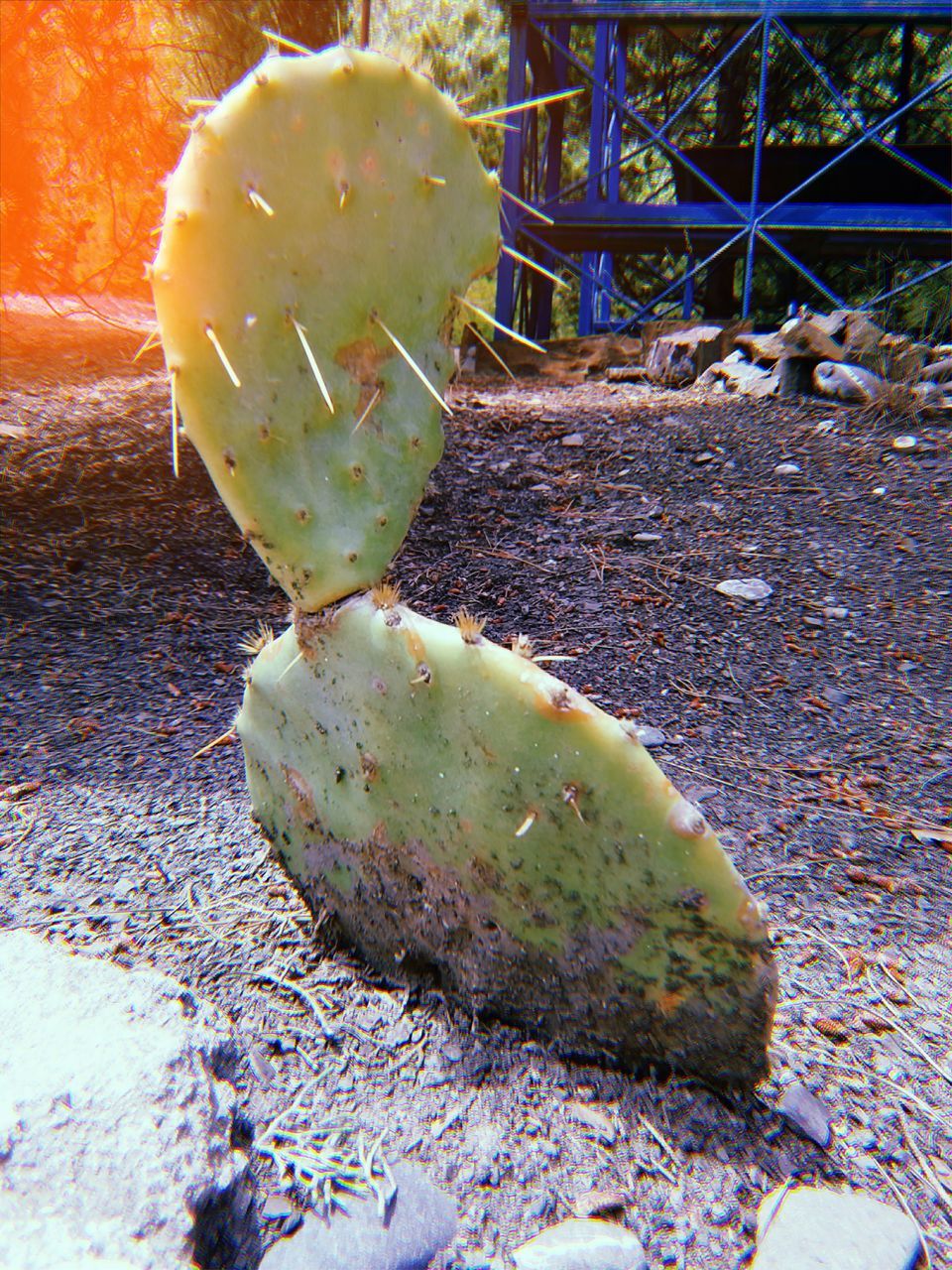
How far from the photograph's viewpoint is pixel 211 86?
3.52m

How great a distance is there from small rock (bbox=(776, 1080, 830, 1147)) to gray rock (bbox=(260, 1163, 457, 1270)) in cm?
40

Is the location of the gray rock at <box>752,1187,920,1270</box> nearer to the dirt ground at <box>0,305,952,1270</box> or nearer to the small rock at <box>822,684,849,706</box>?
the dirt ground at <box>0,305,952,1270</box>

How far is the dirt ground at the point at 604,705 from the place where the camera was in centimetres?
102

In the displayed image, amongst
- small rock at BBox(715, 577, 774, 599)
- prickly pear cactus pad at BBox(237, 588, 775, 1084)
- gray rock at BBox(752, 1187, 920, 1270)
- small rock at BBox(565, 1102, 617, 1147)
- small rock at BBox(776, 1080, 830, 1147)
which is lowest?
small rock at BBox(565, 1102, 617, 1147)

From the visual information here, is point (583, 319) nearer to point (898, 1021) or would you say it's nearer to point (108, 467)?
point (108, 467)

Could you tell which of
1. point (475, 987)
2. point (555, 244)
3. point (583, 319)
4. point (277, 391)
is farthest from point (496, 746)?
point (583, 319)

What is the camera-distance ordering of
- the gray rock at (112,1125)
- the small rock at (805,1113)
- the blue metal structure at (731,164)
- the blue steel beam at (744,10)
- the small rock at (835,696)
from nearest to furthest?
the gray rock at (112,1125) < the small rock at (805,1113) < the small rock at (835,696) < the blue steel beam at (744,10) < the blue metal structure at (731,164)

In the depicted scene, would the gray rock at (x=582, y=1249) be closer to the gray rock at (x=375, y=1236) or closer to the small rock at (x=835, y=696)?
the gray rock at (x=375, y=1236)

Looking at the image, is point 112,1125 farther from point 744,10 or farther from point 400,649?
point 744,10

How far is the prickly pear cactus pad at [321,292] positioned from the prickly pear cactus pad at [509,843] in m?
0.14

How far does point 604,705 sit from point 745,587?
71 cm

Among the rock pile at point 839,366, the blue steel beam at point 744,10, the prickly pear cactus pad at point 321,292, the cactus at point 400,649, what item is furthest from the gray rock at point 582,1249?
the blue steel beam at point 744,10

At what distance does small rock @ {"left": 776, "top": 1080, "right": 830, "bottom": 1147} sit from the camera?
1.02m

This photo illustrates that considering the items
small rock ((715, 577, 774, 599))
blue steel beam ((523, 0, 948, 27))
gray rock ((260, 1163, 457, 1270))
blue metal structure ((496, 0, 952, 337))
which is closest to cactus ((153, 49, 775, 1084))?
gray rock ((260, 1163, 457, 1270))
